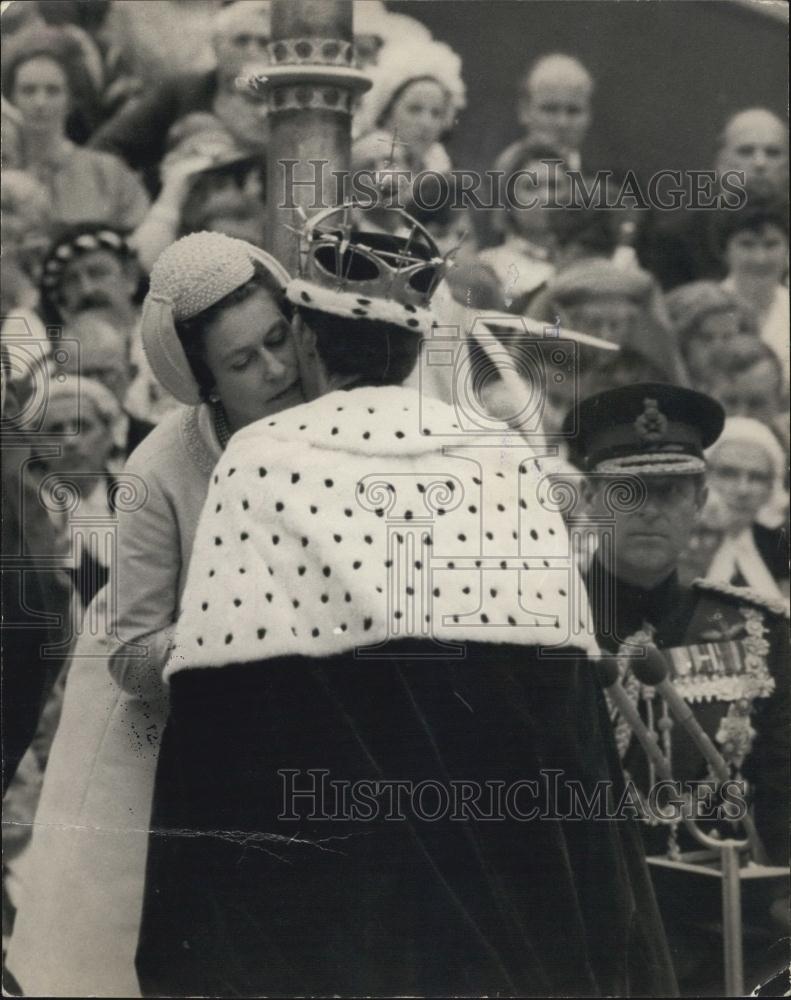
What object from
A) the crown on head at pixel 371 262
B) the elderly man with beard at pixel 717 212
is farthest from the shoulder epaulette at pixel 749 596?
the crown on head at pixel 371 262

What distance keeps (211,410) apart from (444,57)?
1.21m

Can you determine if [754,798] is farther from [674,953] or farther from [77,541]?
[77,541]

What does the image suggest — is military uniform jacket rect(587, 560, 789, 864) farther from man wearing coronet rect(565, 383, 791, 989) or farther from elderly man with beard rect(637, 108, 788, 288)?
elderly man with beard rect(637, 108, 788, 288)

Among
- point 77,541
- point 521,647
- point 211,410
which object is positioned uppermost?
point 211,410

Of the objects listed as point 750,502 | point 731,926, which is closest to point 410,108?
point 750,502

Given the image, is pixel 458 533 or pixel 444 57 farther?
pixel 444 57

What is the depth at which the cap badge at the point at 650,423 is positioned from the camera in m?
4.65

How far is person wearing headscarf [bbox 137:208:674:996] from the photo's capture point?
168 inches

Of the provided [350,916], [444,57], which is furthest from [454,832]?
[444,57]

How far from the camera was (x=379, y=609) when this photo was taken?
429cm

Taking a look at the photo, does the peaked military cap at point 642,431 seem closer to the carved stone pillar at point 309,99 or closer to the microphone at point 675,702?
the microphone at point 675,702

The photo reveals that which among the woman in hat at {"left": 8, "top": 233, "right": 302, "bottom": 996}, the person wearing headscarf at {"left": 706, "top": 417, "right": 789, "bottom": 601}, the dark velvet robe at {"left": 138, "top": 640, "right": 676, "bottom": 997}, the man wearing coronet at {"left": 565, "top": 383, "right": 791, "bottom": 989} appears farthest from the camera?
the person wearing headscarf at {"left": 706, "top": 417, "right": 789, "bottom": 601}

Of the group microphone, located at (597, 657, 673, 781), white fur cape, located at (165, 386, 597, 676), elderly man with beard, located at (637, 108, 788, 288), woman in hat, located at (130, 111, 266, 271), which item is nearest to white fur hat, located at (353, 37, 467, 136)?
woman in hat, located at (130, 111, 266, 271)

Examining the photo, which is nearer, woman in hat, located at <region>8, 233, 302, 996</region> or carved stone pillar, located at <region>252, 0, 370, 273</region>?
woman in hat, located at <region>8, 233, 302, 996</region>
